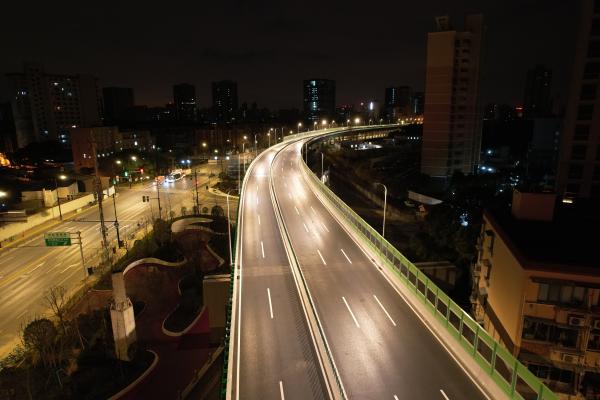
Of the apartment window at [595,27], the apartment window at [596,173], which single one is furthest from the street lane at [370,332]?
the apartment window at [595,27]

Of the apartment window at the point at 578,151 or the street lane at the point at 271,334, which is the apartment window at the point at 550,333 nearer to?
the street lane at the point at 271,334

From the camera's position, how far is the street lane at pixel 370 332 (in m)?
14.9

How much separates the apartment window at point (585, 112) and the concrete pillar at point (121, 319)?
5016 cm

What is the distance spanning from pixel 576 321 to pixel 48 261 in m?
47.3

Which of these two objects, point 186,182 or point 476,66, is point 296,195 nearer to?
point 186,182

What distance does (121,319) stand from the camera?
2864cm

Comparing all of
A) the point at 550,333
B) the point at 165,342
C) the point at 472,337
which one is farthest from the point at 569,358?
the point at 165,342

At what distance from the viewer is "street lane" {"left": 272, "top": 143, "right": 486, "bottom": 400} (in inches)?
585

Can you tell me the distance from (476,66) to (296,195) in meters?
56.0

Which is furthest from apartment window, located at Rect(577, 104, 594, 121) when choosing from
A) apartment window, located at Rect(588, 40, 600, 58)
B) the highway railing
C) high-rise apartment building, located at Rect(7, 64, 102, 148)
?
high-rise apartment building, located at Rect(7, 64, 102, 148)

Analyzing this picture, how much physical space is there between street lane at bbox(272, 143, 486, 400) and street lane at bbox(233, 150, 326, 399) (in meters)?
1.31

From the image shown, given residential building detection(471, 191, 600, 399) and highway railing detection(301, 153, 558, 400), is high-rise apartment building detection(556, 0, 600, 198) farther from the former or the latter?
highway railing detection(301, 153, 558, 400)

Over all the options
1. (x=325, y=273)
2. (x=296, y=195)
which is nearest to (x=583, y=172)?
(x=296, y=195)

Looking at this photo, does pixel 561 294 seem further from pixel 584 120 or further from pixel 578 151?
pixel 584 120
